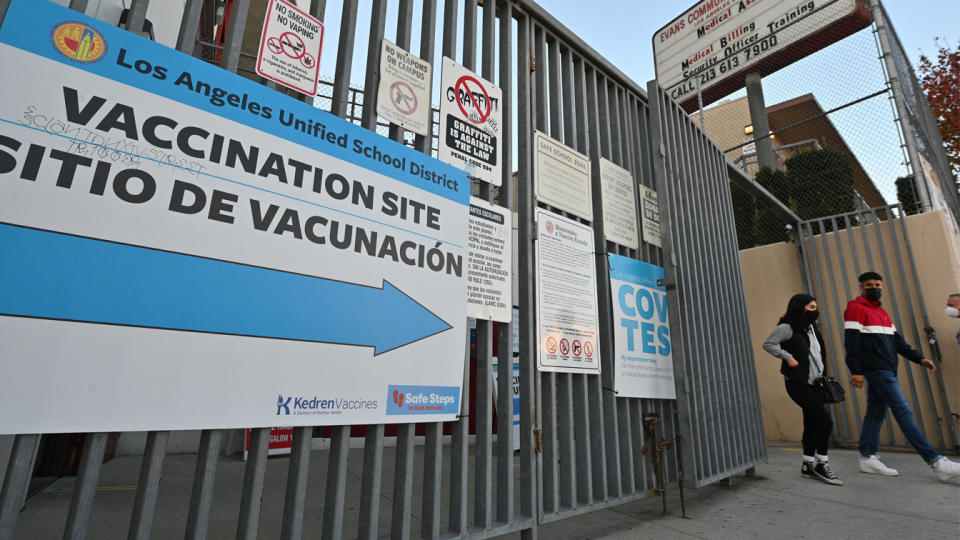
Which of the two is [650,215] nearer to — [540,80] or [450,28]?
[540,80]

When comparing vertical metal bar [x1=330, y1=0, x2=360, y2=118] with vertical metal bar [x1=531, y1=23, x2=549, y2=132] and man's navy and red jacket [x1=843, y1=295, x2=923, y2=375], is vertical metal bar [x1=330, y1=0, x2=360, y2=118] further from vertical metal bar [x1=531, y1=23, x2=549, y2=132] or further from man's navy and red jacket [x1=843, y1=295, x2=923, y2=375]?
man's navy and red jacket [x1=843, y1=295, x2=923, y2=375]

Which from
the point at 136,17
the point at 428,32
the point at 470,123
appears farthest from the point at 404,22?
the point at 136,17

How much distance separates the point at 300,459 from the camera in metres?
1.67

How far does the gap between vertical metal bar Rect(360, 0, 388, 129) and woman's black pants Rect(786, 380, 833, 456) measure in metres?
4.27

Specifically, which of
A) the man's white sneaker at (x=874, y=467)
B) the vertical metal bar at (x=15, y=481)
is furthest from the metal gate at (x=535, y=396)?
the man's white sneaker at (x=874, y=467)

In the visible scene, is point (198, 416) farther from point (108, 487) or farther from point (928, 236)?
point (928, 236)

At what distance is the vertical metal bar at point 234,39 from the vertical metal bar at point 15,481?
1365 millimetres

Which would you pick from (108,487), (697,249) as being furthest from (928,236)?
(108,487)

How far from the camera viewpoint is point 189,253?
151cm

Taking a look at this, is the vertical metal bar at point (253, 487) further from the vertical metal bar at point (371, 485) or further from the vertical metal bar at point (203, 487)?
the vertical metal bar at point (371, 485)

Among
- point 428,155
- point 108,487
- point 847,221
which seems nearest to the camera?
point 428,155

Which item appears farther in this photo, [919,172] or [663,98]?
[919,172]

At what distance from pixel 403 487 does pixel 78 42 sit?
1.91m

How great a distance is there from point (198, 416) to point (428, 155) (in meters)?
1.46
